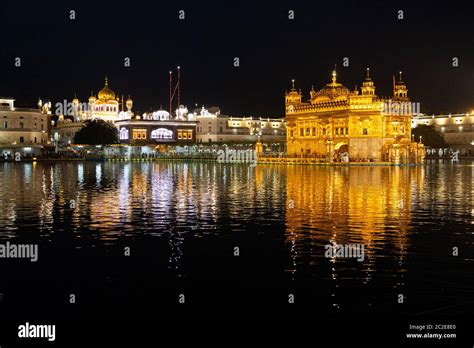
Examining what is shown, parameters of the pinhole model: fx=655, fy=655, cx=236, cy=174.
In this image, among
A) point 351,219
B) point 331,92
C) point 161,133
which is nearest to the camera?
point 351,219

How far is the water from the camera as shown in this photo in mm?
14133

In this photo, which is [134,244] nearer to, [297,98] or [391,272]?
[391,272]

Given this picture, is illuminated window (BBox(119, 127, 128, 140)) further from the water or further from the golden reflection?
the water

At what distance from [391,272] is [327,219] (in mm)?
9623

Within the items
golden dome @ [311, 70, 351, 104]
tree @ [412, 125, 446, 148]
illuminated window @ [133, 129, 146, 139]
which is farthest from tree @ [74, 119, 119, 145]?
tree @ [412, 125, 446, 148]

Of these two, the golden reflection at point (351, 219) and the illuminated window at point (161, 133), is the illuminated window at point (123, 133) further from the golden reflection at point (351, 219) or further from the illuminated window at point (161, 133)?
the golden reflection at point (351, 219)

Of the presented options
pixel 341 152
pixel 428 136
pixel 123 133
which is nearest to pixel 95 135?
pixel 123 133

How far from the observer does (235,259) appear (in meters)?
18.5

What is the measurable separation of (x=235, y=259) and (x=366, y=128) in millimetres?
80949

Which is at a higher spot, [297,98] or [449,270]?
[297,98]

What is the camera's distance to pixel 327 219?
2625 cm

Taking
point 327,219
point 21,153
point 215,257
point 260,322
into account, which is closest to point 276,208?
point 327,219

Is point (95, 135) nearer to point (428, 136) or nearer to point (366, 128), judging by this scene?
point (366, 128)

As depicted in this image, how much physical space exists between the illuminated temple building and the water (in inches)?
2486
